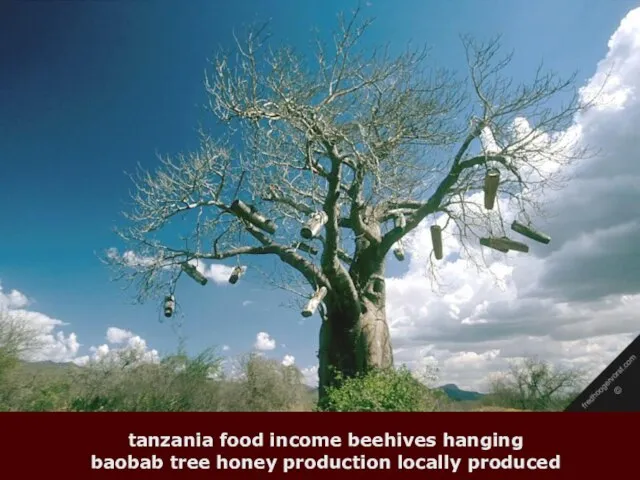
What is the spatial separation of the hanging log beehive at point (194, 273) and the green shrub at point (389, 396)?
11.1ft

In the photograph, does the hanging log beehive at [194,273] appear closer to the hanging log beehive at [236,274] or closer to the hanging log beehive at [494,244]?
the hanging log beehive at [236,274]

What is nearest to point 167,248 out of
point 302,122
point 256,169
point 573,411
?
point 256,169

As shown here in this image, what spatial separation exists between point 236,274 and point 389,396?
12.1 feet

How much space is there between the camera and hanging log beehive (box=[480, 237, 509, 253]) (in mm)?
8398

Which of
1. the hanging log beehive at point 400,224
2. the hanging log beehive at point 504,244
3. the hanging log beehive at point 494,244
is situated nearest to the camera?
the hanging log beehive at point 504,244

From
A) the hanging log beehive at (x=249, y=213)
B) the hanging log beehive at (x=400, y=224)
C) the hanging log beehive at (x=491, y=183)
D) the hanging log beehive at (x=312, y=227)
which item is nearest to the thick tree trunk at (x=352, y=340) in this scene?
the hanging log beehive at (x=400, y=224)

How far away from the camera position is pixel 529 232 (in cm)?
777

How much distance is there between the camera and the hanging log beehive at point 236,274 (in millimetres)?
8766

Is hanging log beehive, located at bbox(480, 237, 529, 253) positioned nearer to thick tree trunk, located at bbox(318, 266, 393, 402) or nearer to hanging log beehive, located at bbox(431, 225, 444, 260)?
hanging log beehive, located at bbox(431, 225, 444, 260)

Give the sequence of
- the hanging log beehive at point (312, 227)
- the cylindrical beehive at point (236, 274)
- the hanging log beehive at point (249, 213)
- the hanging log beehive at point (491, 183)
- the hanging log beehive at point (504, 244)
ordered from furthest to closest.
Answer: the cylindrical beehive at point (236, 274) → the hanging log beehive at point (504, 244) → the hanging log beehive at point (249, 213) → the hanging log beehive at point (491, 183) → the hanging log beehive at point (312, 227)

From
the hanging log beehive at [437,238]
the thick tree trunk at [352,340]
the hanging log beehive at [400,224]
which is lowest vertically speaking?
the thick tree trunk at [352,340]

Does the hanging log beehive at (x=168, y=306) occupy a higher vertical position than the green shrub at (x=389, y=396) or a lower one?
higher
